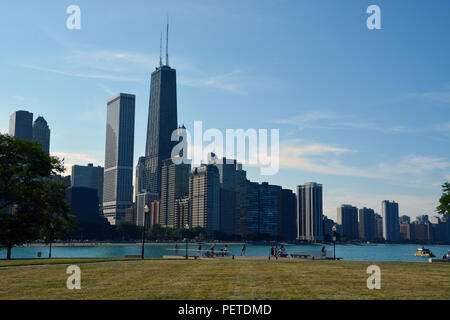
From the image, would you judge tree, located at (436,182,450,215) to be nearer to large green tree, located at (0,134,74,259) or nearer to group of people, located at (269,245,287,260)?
group of people, located at (269,245,287,260)

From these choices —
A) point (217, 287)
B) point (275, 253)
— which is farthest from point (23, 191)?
point (217, 287)

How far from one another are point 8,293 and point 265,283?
12.5 m

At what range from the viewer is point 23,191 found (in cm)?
5184

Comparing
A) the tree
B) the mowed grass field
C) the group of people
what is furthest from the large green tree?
the tree

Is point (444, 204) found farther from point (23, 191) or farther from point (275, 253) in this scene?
point (23, 191)

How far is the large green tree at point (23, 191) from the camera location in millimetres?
52031

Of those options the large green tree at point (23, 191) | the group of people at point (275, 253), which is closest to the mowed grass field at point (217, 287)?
the large green tree at point (23, 191)

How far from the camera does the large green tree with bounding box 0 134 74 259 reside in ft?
171

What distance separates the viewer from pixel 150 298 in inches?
739

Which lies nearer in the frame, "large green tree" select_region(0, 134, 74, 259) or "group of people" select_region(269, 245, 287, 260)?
"large green tree" select_region(0, 134, 74, 259)

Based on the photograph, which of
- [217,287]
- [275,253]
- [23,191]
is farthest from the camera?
[275,253]
